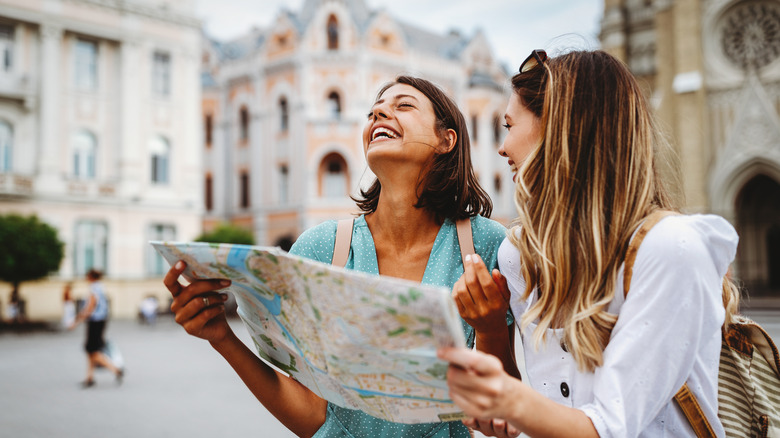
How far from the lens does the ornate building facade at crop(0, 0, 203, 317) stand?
79.3 ft

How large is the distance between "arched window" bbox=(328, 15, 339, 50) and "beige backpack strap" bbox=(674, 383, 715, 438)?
3222 cm

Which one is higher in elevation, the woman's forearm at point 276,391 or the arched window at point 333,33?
the arched window at point 333,33

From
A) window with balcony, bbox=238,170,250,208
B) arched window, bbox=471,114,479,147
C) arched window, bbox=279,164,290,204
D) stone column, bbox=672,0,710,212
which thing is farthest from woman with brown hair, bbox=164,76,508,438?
arched window, bbox=471,114,479,147

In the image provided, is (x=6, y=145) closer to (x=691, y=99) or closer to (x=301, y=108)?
(x=301, y=108)

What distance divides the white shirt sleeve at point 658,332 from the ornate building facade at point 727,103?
2271 centimetres

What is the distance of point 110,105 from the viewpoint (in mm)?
26234

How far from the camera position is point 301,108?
3156 cm

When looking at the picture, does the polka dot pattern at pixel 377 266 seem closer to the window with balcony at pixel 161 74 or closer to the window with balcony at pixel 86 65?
the window with balcony at pixel 86 65

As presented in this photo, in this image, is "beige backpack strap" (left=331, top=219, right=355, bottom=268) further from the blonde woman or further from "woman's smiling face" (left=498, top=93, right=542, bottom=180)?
"woman's smiling face" (left=498, top=93, right=542, bottom=180)

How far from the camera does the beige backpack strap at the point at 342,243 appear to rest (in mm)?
2320

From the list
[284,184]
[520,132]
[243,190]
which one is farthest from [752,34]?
[520,132]

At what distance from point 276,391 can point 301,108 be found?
30.3m

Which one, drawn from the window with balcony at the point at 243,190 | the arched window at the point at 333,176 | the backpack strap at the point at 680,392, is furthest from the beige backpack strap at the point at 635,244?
the window with balcony at the point at 243,190

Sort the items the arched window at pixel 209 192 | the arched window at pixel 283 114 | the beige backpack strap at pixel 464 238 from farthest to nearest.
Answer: the arched window at pixel 209 192 < the arched window at pixel 283 114 < the beige backpack strap at pixel 464 238
